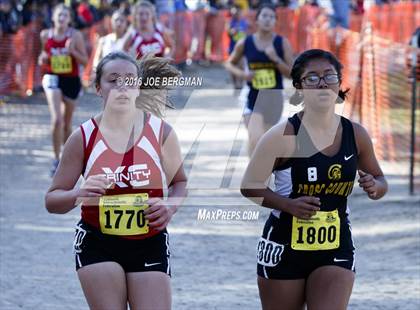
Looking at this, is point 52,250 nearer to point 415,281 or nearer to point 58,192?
point 415,281

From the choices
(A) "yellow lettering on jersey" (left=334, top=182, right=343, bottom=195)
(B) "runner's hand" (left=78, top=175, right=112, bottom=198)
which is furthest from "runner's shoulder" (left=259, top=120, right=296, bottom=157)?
(B) "runner's hand" (left=78, top=175, right=112, bottom=198)

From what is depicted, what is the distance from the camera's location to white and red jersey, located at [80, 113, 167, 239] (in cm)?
471

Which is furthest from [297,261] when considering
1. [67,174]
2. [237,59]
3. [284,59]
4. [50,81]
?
[50,81]

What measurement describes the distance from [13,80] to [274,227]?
16.2 metres

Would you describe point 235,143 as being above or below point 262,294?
below

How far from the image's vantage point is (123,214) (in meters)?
4.72

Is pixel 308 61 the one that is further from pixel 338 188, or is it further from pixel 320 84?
pixel 338 188

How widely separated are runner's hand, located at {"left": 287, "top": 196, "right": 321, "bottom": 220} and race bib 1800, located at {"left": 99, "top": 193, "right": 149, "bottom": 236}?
0.71 m

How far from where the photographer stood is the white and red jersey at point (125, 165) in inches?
185

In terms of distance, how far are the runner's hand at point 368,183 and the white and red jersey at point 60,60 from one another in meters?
8.23

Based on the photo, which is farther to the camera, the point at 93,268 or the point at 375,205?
the point at 375,205

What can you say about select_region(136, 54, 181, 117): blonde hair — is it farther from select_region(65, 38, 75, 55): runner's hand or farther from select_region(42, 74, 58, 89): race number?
select_region(65, 38, 75, 55): runner's hand

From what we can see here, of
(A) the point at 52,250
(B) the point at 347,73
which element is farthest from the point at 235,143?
(A) the point at 52,250

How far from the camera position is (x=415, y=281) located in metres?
7.58
